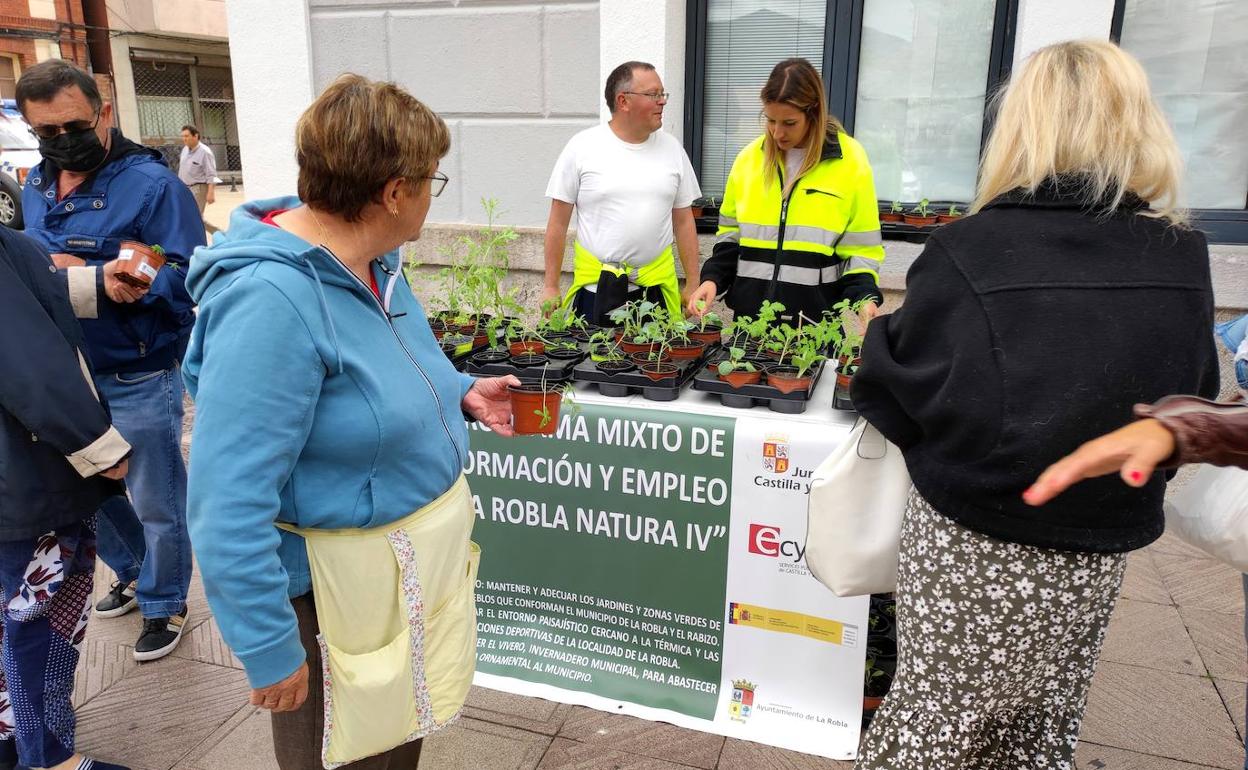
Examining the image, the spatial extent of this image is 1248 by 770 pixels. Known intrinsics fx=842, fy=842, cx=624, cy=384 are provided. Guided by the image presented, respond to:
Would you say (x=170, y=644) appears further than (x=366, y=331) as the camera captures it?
Yes

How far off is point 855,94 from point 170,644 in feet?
14.3

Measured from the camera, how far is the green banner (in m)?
2.57

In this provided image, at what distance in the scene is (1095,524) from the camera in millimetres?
1553

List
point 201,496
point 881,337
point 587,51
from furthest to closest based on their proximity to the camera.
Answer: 1. point 587,51
2. point 881,337
3. point 201,496

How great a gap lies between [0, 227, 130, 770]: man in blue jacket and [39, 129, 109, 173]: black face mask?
2.63ft

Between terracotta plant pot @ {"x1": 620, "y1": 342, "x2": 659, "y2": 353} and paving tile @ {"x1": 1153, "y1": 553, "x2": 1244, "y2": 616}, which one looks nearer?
terracotta plant pot @ {"x1": 620, "y1": 342, "x2": 659, "y2": 353}

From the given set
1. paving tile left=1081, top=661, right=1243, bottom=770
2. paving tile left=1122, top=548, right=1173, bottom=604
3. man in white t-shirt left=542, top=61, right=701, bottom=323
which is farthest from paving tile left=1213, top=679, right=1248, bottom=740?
man in white t-shirt left=542, top=61, right=701, bottom=323

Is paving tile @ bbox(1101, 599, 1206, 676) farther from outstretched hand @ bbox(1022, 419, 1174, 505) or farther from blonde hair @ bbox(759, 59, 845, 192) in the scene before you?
outstretched hand @ bbox(1022, 419, 1174, 505)

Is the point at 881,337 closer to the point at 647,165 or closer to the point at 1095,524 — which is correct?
the point at 1095,524

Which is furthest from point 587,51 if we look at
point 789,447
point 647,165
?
point 789,447

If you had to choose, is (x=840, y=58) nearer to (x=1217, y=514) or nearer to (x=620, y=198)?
(x=620, y=198)

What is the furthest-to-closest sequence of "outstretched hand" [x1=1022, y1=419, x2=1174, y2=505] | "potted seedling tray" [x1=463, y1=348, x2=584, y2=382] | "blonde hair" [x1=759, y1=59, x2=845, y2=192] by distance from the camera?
"blonde hair" [x1=759, y1=59, x2=845, y2=192]
"potted seedling tray" [x1=463, y1=348, x2=584, y2=382]
"outstretched hand" [x1=1022, y1=419, x2=1174, y2=505]

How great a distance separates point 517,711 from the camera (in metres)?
2.72

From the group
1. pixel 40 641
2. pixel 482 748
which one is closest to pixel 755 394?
pixel 482 748
